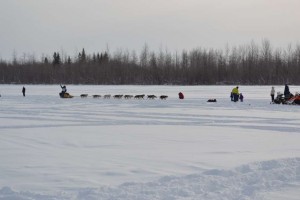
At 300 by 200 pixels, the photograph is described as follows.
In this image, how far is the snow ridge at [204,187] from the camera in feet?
17.6

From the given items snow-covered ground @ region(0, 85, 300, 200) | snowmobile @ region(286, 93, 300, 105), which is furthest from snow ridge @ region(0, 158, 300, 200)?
snowmobile @ region(286, 93, 300, 105)

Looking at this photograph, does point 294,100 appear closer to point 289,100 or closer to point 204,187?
point 289,100

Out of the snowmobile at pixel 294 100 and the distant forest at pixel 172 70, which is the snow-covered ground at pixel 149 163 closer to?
the snowmobile at pixel 294 100

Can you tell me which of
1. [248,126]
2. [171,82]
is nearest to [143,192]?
[248,126]

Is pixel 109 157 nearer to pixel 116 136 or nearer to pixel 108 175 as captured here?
pixel 108 175

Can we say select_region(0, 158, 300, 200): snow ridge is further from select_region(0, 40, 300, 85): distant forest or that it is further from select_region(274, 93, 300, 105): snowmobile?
select_region(0, 40, 300, 85): distant forest

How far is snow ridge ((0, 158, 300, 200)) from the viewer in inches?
211

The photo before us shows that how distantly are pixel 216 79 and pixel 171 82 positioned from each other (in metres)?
8.63

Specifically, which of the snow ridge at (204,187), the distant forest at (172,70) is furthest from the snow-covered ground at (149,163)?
the distant forest at (172,70)

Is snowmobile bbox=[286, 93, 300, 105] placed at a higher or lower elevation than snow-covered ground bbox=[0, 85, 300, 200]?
higher

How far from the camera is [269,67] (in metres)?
84.1

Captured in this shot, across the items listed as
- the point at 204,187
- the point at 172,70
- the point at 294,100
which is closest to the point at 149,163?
the point at 204,187

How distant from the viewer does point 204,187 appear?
581cm

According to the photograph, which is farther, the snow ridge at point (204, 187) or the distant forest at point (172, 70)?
the distant forest at point (172, 70)
